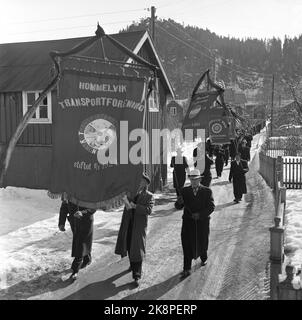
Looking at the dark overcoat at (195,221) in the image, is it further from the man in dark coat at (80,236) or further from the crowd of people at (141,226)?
the man in dark coat at (80,236)

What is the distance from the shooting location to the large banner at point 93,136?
7172 mm

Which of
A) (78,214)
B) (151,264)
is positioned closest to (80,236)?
(78,214)

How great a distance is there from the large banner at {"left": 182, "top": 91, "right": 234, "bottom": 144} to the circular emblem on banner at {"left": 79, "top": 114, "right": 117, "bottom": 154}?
25.7 ft

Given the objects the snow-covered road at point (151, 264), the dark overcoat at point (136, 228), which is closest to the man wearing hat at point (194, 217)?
the snow-covered road at point (151, 264)

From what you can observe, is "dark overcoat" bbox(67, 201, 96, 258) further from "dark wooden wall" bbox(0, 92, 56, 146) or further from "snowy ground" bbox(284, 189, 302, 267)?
"dark wooden wall" bbox(0, 92, 56, 146)

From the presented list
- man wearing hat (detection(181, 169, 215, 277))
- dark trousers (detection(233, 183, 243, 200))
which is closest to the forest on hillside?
dark trousers (detection(233, 183, 243, 200))

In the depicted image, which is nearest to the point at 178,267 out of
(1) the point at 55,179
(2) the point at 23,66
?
(1) the point at 55,179

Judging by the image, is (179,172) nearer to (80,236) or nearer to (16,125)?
(16,125)

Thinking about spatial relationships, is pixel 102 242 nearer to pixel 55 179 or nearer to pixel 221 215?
pixel 55 179

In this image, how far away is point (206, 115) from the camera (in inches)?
584

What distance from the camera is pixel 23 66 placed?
16719mm

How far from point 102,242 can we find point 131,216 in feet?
8.37

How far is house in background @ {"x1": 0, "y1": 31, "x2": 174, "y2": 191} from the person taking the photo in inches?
609

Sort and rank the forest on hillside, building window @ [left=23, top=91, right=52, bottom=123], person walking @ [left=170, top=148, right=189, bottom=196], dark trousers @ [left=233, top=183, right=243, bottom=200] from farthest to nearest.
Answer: the forest on hillside, building window @ [left=23, top=91, right=52, bottom=123], dark trousers @ [left=233, top=183, right=243, bottom=200], person walking @ [left=170, top=148, right=189, bottom=196]
